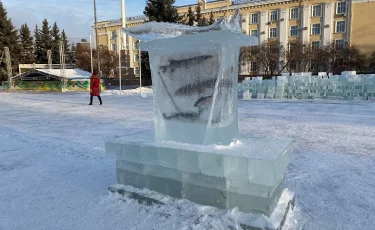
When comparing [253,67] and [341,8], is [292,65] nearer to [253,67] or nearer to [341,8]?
[253,67]

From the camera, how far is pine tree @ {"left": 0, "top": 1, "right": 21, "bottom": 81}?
4356 centimetres

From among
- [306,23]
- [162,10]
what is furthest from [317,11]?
[162,10]

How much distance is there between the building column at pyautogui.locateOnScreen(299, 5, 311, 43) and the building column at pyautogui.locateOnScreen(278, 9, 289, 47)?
2.29 meters

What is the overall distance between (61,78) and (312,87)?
→ 866 inches

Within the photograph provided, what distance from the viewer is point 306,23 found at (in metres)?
42.2

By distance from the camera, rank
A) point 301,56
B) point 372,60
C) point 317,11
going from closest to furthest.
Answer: point 301,56 → point 372,60 → point 317,11

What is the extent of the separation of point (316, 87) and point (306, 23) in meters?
31.8

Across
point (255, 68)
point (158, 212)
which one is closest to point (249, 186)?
point (158, 212)

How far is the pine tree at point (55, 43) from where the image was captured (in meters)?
51.9

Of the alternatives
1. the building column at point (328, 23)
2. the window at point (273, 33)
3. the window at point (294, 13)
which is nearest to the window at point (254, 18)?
the window at point (273, 33)

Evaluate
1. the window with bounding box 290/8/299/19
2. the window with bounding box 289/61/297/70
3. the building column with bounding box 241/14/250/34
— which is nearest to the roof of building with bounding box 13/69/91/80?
the window with bounding box 289/61/297/70

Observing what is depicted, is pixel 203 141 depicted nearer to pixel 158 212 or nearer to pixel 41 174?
pixel 158 212

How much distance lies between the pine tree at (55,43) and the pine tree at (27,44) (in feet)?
11.7

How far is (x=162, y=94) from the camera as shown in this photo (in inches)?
118
